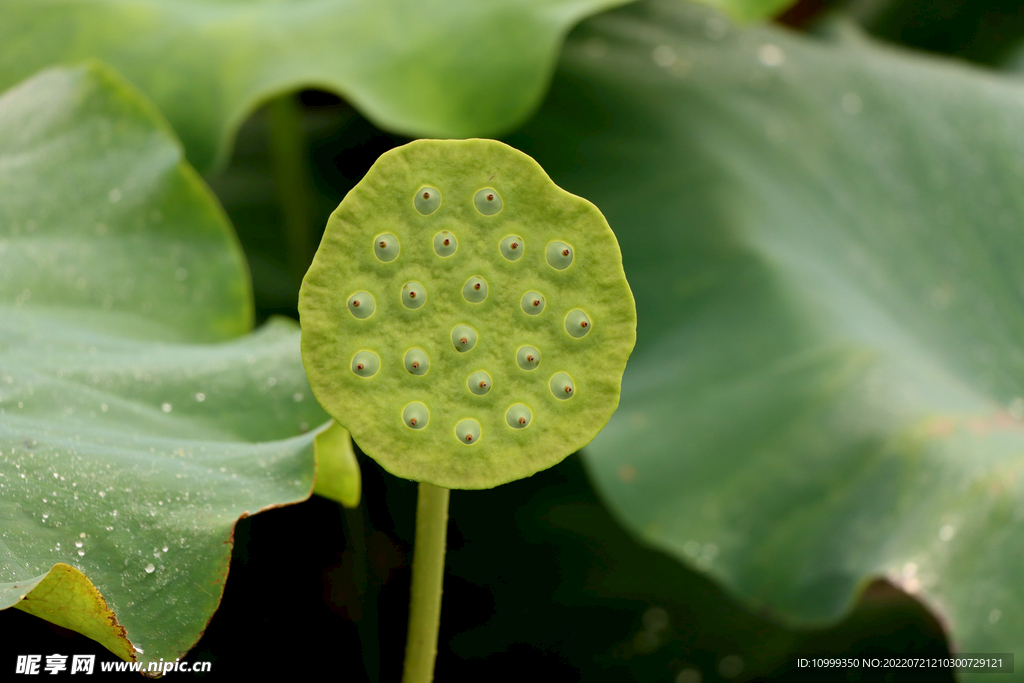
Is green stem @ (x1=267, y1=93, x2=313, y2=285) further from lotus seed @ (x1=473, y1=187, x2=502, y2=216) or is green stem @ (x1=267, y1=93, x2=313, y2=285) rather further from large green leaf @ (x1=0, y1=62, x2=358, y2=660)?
lotus seed @ (x1=473, y1=187, x2=502, y2=216)

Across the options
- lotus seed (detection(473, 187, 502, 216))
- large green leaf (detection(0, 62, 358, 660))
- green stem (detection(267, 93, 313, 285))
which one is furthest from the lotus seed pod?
green stem (detection(267, 93, 313, 285))

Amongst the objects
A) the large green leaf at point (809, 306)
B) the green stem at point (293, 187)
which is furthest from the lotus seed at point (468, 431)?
the green stem at point (293, 187)

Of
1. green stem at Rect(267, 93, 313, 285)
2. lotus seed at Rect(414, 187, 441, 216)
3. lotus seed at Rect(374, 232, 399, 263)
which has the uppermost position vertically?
lotus seed at Rect(414, 187, 441, 216)

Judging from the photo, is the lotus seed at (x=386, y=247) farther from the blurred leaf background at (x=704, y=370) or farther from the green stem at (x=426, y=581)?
the blurred leaf background at (x=704, y=370)

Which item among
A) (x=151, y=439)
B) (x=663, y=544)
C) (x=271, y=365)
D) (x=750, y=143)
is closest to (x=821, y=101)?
(x=750, y=143)

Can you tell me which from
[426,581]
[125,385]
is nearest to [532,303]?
[426,581]

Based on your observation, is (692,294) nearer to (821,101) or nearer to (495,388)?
(821,101)
